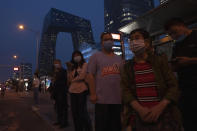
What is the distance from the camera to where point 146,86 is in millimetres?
1925

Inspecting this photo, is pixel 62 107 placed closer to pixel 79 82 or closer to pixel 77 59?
pixel 79 82

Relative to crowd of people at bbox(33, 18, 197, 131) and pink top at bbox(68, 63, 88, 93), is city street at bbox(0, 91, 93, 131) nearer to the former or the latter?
pink top at bbox(68, 63, 88, 93)

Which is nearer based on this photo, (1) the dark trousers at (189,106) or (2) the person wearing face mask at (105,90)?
(1) the dark trousers at (189,106)

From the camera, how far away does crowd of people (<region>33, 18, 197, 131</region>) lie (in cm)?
183

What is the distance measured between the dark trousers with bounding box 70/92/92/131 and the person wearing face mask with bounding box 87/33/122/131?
3.90 ft

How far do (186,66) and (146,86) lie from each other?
60 cm

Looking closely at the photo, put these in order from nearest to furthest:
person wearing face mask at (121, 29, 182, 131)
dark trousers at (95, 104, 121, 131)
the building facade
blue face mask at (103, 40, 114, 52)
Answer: person wearing face mask at (121, 29, 182, 131) → dark trousers at (95, 104, 121, 131) → blue face mask at (103, 40, 114, 52) → the building facade

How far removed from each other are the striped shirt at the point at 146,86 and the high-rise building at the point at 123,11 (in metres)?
147

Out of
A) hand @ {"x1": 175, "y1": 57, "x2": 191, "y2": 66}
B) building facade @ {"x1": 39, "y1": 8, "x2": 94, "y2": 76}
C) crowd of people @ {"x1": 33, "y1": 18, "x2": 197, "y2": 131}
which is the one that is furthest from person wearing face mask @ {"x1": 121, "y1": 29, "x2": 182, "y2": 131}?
building facade @ {"x1": 39, "y1": 8, "x2": 94, "y2": 76}

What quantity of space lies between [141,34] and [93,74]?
1.03 m

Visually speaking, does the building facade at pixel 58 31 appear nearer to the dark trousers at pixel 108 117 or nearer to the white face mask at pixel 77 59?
the white face mask at pixel 77 59

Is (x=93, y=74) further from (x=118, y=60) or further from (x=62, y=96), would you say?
(x=62, y=96)

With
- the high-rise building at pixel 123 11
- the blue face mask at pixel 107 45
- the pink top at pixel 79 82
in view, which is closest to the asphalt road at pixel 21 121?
the pink top at pixel 79 82

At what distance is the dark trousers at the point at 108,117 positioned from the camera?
262cm
